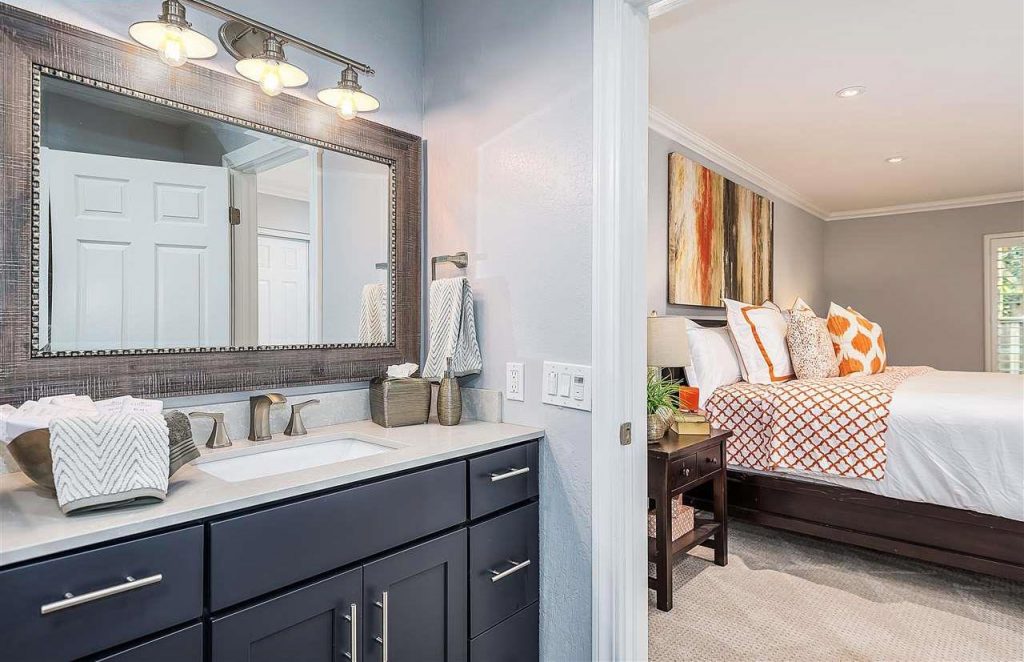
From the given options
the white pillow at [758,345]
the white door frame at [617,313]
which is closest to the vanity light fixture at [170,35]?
the white door frame at [617,313]

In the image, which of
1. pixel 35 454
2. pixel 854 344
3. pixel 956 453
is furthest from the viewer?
pixel 854 344

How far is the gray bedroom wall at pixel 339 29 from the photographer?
1.36 metres

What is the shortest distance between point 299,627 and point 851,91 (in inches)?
141

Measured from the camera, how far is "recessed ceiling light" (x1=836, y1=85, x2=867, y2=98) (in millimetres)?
3092

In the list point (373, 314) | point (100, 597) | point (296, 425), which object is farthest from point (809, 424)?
point (100, 597)

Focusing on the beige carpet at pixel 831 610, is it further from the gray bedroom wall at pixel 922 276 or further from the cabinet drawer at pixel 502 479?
the gray bedroom wall at pixel 922 276

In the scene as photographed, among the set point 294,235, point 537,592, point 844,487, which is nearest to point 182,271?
point 294,235

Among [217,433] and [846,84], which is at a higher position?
[846,84]

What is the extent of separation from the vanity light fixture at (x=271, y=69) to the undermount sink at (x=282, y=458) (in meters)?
0.97

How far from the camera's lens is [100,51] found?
1.34 m

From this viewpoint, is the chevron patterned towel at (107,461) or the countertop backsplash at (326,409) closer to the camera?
the chevron patterned towel at (107,461)

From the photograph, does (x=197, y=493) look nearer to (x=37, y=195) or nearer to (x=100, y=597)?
(x=100, y=597)

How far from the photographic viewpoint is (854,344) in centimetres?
398

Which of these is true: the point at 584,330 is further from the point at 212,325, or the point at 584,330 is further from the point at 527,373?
the point at 212,325
